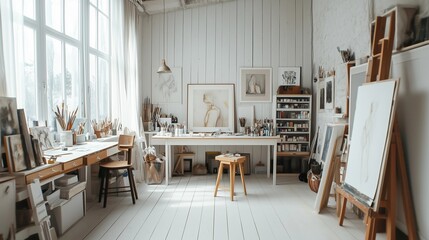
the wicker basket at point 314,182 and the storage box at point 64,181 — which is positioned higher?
the storage box at point 64,181

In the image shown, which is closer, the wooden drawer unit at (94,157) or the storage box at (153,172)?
the wooden drawer unit at (94,157)

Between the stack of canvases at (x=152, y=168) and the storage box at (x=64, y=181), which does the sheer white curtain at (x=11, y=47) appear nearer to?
the storage box at (x=64, y=181)

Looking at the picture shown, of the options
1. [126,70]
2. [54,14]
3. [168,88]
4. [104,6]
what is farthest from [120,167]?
[104,6]

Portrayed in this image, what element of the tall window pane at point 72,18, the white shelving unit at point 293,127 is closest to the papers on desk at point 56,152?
the tall window pane at point 72,18

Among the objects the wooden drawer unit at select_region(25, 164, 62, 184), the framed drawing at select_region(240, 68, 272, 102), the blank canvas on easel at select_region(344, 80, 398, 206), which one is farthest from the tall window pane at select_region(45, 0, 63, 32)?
the blank canvas on easel at select_region(344, 80, 398, 206)

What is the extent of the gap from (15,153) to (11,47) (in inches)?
39.3

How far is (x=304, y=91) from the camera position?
5.98 metres

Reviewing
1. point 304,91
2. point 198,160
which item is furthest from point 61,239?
point 304,91

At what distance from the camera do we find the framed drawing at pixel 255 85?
6105mm

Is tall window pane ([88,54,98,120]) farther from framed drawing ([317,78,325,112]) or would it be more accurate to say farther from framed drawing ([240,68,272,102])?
framed drawing ([317,78,325,112])

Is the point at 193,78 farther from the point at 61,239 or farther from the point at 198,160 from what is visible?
the point at 61,239

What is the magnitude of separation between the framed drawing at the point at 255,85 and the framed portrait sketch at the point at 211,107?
0.26 metres

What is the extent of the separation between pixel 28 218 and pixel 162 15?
4.81 meters

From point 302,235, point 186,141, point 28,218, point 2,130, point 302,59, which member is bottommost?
point 302,235
